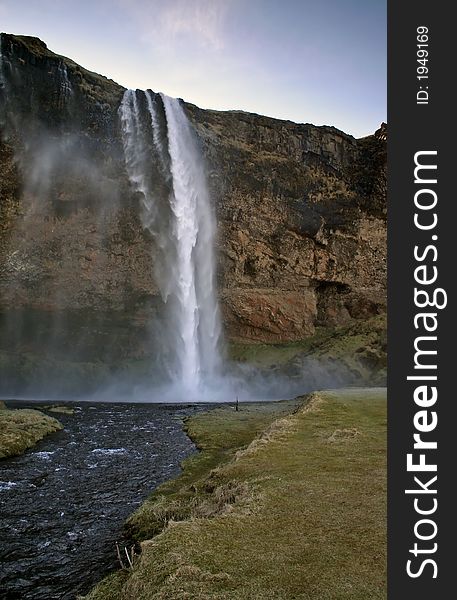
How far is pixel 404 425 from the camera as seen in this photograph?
6848mm

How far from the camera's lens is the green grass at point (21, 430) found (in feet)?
90.2

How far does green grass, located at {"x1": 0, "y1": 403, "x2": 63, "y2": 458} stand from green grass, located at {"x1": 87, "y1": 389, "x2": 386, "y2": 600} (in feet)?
40.3

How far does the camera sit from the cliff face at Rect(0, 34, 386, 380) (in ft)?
226

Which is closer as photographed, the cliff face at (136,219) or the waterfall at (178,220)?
the cliff face at (136,219)

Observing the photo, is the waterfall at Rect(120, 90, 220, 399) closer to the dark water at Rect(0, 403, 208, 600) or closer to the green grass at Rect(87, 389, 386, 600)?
the dark water at Rect(0, 403, 208, 600)

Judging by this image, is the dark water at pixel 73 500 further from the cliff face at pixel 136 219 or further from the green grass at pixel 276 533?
the cliff face at pixel 136 219

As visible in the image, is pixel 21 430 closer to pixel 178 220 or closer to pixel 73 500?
pixel 73 500

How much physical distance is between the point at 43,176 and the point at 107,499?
63.0 m

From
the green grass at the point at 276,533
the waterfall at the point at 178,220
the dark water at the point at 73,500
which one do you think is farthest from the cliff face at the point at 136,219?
the green grass at the point at 276,533

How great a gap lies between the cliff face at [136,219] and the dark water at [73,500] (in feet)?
146

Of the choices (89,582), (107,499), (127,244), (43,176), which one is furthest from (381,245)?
(89,582)

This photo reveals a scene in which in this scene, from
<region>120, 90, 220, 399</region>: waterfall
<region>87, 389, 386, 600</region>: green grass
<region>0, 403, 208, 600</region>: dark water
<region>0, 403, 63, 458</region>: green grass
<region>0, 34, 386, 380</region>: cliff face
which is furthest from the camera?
<region>120, 90, 220, 399</region>: waterfall

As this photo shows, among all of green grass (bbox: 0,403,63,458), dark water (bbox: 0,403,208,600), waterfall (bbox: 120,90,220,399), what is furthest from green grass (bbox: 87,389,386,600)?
waterfall (bbox: 120,90,220,399)

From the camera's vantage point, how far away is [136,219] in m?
76.2
